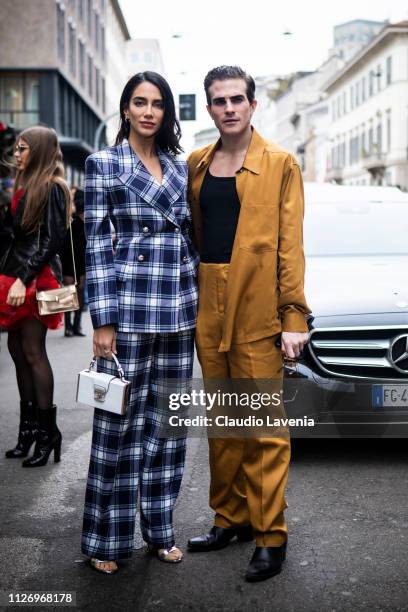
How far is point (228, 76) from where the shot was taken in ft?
11.7

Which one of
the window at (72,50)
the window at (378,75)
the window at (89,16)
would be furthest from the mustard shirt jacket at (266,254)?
the window at (378,75)

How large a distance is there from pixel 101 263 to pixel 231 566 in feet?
4.47

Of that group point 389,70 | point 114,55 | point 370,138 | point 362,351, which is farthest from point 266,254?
point 370,138

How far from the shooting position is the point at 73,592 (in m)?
3.33

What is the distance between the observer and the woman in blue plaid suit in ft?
11.3

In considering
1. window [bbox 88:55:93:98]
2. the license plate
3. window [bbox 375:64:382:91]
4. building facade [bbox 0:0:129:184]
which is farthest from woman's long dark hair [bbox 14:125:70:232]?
window [bbox 375:64:382:91]

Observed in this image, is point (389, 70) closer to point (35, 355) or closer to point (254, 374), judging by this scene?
point (35, 355)

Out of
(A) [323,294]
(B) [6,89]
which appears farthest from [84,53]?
(A) [323,294]

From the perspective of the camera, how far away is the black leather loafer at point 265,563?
344 cm

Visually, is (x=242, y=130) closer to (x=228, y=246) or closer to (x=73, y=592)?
(x=228, y=246)

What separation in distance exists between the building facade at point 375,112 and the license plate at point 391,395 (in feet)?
165

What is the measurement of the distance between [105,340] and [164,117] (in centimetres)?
95

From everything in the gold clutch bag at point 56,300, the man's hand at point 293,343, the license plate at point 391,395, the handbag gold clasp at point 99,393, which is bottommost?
the license plate at point 391,395

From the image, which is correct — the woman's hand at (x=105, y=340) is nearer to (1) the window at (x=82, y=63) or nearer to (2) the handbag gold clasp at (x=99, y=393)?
(2) the handbag gold clasp at (x=99, y=393)
